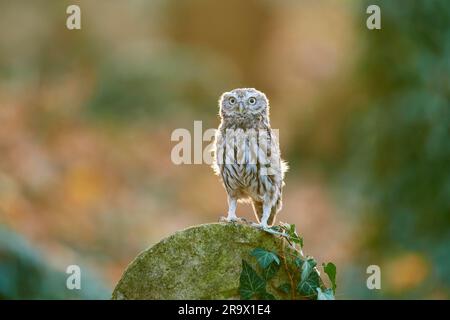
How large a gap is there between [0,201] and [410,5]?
27.3 feet

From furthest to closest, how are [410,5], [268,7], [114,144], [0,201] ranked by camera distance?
1. [268,7]
2. [114,144]
3. [0,201]
4. [410,5]

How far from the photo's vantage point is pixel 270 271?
5727mm

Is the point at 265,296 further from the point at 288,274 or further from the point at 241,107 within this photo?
the point at 241,107

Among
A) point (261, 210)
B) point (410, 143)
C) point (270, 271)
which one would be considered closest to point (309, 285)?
point (270, 271)

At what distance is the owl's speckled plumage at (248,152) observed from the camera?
672cm

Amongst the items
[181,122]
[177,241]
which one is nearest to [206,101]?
[181,122]

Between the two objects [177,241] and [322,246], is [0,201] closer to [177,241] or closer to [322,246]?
[322,246]

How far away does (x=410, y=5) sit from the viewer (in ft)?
45.1

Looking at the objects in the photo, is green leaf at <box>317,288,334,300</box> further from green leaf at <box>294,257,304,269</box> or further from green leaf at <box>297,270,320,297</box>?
green leaf at <box>294,257,304,269</box>

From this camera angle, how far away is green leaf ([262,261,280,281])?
571cm

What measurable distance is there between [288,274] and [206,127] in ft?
58.9

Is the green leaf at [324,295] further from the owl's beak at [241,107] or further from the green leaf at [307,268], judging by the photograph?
the owl's beak at [241,107]

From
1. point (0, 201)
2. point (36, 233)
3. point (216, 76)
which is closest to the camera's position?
point (0, 201)

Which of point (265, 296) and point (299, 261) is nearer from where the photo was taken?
point (265, 296)
